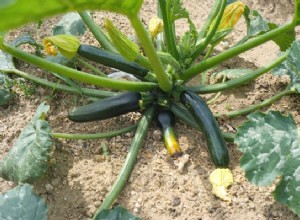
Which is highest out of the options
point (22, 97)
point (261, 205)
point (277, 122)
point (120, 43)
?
point (22, 97)

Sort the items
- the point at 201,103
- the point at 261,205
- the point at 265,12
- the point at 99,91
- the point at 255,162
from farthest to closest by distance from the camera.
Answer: the point at 265,12
the point at 99,91
the point at 201,103
the point at 261,205
the point at 255,162

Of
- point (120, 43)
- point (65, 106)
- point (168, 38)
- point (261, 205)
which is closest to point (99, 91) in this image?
point (65, 106)

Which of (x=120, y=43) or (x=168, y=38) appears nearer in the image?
(x=120, y=43)

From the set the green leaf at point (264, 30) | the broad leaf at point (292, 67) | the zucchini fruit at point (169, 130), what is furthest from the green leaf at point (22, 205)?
the green leaf at point (264, 30)

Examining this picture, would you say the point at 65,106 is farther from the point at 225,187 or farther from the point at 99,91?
the point at 225,187

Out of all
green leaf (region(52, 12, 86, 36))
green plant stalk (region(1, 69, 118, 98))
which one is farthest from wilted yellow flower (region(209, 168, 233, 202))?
green leaf (region(52, 12, 86, 36))

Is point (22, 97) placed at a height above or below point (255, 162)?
above
